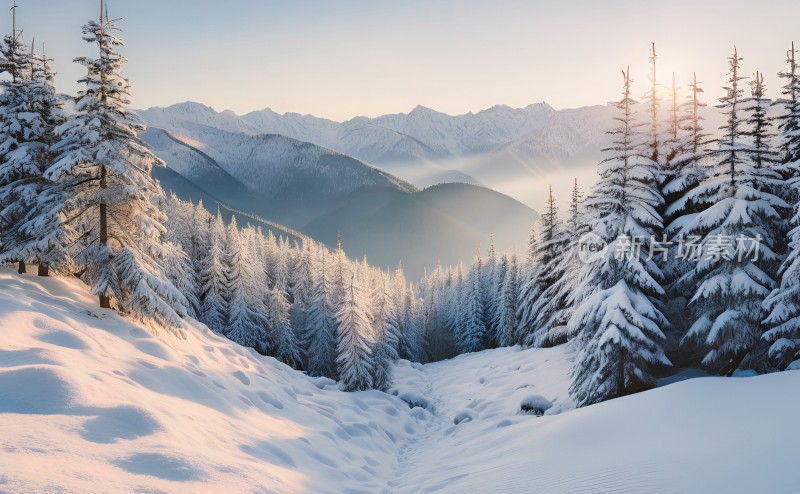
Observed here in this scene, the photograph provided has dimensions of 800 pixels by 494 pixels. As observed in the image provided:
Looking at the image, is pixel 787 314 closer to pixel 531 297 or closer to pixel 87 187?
pixel 531 297

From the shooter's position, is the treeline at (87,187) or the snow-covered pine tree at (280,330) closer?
the treeline at (87,187)

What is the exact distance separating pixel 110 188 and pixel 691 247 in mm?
24897

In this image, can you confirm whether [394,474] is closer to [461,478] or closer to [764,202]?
[461,478]

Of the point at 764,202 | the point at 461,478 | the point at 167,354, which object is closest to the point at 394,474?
the point at 461,478

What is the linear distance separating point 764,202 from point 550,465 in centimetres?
1532

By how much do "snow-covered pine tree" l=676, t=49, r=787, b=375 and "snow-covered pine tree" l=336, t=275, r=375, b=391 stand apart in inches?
766

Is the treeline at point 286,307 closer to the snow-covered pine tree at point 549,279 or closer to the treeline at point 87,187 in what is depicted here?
the snow-covered pine tree at point 549,279

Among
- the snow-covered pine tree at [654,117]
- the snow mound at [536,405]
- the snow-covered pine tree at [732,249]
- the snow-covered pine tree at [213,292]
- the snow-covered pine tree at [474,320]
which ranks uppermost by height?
the snow-covered pine tree at [654,117]

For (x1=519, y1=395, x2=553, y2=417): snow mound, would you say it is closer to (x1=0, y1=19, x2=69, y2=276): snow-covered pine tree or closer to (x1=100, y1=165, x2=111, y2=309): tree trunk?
(x1=100, y1=165, x2=111, y2=309): tree trunk

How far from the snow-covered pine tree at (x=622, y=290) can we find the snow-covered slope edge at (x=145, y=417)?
32.9 feet

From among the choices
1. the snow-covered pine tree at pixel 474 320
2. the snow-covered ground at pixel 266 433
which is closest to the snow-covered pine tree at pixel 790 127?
the snow-covered ground at pixel 266 433

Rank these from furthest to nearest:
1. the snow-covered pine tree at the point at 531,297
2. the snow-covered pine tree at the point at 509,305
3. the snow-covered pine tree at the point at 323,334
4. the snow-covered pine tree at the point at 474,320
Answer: the snow-covered pine tree at the point at 474,320, the snow-covered pine tree at the point at 509,305, the snow-covered pine tree at the point at 323,334, the snow-covered pine tree at the point at 531,297

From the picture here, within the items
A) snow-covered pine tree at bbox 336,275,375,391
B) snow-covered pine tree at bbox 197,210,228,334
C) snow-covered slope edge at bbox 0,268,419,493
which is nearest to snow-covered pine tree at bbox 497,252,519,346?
snow-covered pine tree at bbox 336,275,375,391

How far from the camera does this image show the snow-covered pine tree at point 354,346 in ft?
97.8
